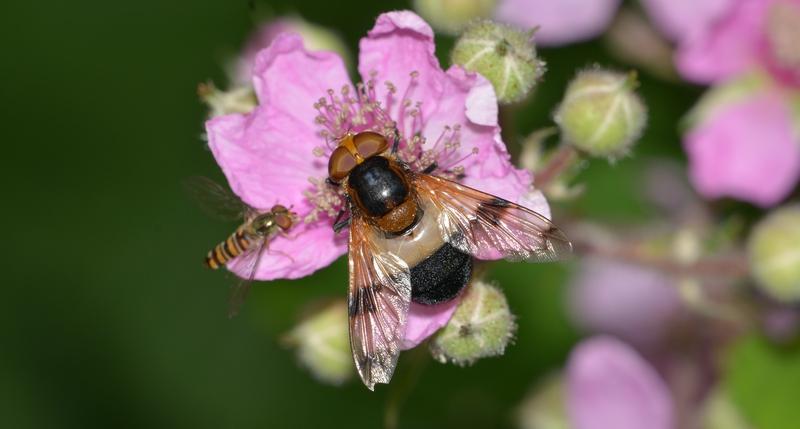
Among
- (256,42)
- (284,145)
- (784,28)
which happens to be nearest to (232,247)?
(284,145)

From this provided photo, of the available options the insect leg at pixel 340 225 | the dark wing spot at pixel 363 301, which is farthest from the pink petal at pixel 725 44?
the dark wing spot at pixel 363 301

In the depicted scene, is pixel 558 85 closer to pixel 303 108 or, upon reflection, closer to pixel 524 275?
pixel 524 275

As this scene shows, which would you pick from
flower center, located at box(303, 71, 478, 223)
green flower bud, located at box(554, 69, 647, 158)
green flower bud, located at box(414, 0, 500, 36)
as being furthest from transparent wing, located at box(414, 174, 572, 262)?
green flower bud, located at box(414, 0, 500, 36)

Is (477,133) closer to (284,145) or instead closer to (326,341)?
(284,145)

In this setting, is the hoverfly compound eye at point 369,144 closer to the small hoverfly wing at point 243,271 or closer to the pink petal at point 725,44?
the small hoverfly wing at point 243,271

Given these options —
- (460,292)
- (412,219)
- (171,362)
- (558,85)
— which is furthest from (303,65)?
(171,362)

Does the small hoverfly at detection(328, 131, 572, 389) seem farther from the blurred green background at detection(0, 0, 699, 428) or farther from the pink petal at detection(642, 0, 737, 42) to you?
the blurred green background at detection(0, 0, 699, 428)

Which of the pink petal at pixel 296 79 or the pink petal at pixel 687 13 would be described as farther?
the pink petal at pixel 687 13
